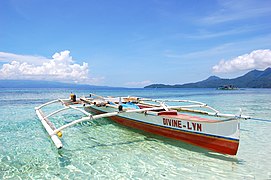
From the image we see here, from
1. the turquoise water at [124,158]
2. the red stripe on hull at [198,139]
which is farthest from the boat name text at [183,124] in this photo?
the turquoise water at [124,158]

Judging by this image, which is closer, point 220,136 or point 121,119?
point 220,136

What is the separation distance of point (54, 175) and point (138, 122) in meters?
3.59

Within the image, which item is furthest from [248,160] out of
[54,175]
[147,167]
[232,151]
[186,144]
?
[54,175]

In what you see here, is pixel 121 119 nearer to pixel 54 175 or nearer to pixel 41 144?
pixel 41 144

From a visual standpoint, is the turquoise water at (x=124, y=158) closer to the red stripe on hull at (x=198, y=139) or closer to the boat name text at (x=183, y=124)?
the red stripe on hull at (x=198, y=139)

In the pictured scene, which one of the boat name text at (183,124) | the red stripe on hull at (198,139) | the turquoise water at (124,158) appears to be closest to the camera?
the turquoise water at (124,158)

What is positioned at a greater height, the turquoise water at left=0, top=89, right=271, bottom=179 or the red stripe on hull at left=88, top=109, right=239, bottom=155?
the red stripe on hull at left=88, top=109, right=239, bottom=155

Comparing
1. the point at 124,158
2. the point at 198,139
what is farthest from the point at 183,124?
the point at 124,158

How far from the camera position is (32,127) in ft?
27.5

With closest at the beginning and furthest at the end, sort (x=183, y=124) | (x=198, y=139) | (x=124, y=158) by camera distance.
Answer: (x=124, y=158) → (x=198, y=139) → (x=183, y=124)

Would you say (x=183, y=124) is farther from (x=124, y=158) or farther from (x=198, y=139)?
(x=124, y=158)

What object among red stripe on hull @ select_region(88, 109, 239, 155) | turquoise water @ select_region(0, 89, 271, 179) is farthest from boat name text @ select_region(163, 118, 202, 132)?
turquoise water @ select_region(0, 89, 271, 179)

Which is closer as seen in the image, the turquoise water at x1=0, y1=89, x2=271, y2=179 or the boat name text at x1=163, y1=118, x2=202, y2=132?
the turquoise water at x1=0, y1=89, x2=271, y2=179

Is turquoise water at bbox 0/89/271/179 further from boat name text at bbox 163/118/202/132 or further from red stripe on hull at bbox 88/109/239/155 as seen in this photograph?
boat name text at bbox 163/118/202/132
